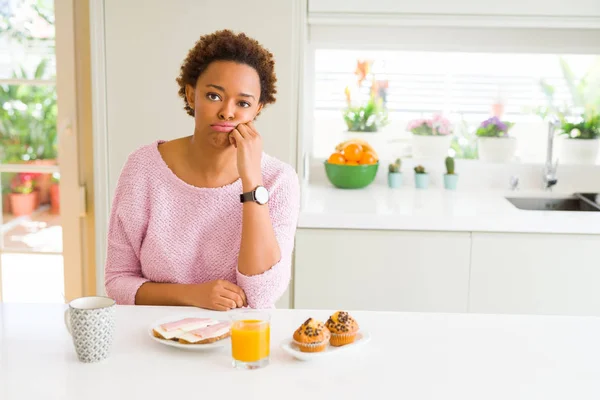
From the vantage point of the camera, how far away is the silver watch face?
177 centimetres

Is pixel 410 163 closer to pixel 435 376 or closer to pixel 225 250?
pixel 225 250

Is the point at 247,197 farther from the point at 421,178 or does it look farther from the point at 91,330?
the point at 421,178

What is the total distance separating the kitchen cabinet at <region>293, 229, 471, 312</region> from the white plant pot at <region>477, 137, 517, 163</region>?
871mm

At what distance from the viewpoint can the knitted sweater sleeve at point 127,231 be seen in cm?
186

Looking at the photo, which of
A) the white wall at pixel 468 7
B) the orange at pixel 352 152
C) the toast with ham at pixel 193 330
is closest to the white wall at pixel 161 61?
the white wall at pixel 468 7

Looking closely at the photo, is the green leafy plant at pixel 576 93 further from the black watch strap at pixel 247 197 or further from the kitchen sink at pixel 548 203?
the black watch strap at pixel 247 197

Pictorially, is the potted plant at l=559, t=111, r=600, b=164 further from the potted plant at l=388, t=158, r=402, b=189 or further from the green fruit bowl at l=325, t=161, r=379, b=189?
the green fruit bowl at l=325, t=161, r=379, b=189

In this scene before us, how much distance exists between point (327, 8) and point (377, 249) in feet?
3.02

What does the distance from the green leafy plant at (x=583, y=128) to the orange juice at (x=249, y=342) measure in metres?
2.51

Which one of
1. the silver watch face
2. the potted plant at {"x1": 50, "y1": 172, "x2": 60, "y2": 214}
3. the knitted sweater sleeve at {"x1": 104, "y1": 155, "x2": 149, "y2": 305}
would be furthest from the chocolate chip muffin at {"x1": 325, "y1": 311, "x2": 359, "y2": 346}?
the potted plant at {"x1": 50, "y1": 172, "x2": 60, "y2": 214}

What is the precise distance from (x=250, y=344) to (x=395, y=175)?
2.08m

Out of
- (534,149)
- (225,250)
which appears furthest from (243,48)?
(534,149)

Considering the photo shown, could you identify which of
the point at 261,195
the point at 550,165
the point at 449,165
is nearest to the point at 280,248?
the point at 261,195

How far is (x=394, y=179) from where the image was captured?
332 centimetres
